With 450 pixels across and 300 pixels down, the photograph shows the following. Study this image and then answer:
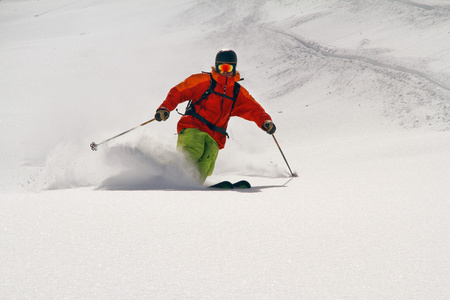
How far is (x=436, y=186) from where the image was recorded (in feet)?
10.3

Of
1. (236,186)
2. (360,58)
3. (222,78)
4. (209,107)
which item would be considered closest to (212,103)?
(209,107)

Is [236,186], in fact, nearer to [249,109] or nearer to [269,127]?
[269,127]

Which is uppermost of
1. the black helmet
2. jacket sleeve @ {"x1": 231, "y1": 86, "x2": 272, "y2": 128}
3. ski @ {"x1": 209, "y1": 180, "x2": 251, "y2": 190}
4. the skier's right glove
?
the black helmet

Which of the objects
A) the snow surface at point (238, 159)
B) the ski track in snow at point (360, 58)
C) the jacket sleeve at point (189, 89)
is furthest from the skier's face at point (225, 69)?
the ski track in snow at point (360, 58)

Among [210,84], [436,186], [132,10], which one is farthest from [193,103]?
[132,10]

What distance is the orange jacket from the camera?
4840 mm

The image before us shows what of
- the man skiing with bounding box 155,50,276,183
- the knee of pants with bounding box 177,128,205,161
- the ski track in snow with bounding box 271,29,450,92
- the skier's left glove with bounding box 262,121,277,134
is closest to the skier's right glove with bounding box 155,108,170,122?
the man skiing with bounding box 155,50,276,183

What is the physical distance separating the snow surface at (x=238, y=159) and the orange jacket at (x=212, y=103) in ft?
1.32

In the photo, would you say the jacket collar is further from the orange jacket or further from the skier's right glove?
the skier's right glove

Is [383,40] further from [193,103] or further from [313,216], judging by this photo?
[313,216]

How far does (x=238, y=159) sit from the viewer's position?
630cm

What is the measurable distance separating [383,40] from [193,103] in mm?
5862

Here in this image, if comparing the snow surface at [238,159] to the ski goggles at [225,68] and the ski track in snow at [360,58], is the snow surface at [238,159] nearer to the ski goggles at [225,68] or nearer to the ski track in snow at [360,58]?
the ski track in snow at [360,58]

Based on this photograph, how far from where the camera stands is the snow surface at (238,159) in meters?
1.62
